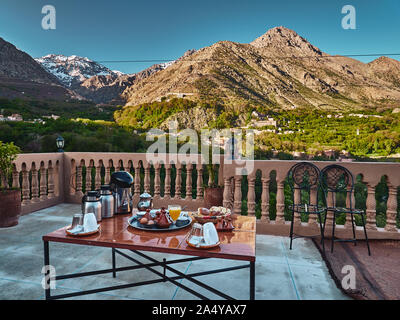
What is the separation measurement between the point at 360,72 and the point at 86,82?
25215mm

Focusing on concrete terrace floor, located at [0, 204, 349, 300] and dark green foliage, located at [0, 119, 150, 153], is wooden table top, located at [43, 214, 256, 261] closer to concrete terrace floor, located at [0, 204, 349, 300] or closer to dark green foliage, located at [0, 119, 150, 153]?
concrete terrace floor, located at [0, 204, 349, 300]

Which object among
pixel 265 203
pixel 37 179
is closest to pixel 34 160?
pixel 37 179

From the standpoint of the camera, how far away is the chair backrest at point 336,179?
110 inches

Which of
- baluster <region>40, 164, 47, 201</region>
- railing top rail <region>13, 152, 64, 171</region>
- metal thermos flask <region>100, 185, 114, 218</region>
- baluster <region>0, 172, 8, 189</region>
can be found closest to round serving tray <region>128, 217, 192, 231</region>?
metal thermos flask <region>100, 185, 114, 218</region>

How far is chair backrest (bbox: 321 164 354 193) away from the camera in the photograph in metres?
2.80

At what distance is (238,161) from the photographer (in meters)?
3.29

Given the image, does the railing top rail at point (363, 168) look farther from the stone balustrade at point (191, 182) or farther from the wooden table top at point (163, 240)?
the wooden table top at point (163, 240)

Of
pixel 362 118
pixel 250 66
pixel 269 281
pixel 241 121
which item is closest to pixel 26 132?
pixel 241 121

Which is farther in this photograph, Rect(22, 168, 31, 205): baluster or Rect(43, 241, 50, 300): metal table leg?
Rect(22, 168, 31, 205): baluster

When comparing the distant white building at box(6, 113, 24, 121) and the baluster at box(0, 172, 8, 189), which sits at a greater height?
the distant white building at box(6, 113, 24, 121)

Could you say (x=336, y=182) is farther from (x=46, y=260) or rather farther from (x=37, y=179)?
(x=37, y=179)

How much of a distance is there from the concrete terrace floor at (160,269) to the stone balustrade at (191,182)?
0.44 m

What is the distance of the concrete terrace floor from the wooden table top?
19.9 inches

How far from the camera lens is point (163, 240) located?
4.62ft
